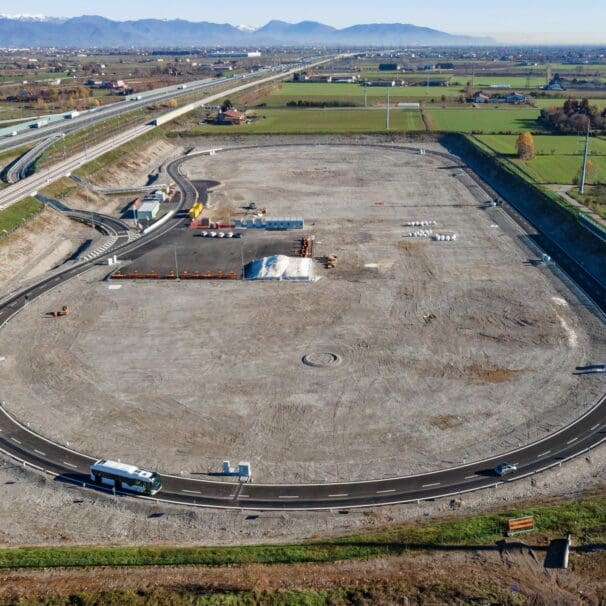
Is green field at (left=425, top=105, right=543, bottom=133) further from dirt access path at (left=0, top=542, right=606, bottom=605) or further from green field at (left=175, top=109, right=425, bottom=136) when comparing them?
dirt access path at (left=0, top=542, right=606, bottom=605)

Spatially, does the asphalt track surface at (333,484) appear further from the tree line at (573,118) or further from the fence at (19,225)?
the tree line at (573,118)

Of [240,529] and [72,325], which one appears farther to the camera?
[72,325]

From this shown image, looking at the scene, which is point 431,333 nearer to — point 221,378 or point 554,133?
point 221,378

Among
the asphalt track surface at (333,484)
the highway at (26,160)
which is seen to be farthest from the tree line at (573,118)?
the asphalt track surface at (333,484)

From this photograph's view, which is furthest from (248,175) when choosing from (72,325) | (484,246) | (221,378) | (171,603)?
(171,603)

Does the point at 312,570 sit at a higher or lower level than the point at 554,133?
lower

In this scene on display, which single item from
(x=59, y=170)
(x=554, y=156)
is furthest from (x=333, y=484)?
(x=554, y=156)

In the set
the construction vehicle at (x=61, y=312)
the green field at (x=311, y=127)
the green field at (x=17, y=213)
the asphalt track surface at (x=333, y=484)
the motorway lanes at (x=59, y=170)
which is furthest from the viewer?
the green field at (x=311, y=127)

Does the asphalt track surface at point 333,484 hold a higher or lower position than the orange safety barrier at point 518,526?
lower
